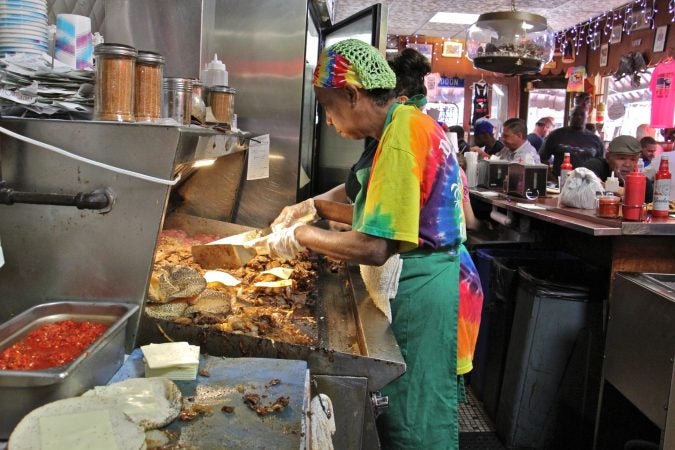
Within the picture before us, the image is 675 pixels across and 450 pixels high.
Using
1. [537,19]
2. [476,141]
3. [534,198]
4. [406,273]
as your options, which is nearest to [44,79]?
[406,273]

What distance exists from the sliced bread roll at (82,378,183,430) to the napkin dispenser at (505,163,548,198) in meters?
3.93

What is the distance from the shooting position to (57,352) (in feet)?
4.70

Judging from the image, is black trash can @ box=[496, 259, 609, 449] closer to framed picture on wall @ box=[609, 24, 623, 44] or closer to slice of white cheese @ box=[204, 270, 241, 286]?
slice of white cheese @ box=[204, 270, 241, 286]

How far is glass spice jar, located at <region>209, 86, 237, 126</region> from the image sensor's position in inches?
103

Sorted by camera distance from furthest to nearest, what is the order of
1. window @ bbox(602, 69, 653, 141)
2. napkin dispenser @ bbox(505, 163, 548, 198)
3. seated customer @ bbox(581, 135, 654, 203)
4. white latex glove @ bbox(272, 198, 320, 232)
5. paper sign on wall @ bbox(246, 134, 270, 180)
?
window @ bbox(602, 69, 653, 141)
seated customer @ bbox(581, 135, 654, 203)
napkin dispenser @ bbox(505, 163, 548, 198)
paper sign on wall @ bbox(246, 134, 270, 180)
white latex glove @ bbox(272, 198, 320, 232)

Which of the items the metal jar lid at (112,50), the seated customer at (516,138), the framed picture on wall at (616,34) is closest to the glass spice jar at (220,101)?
the metal jar lid at (112,50)

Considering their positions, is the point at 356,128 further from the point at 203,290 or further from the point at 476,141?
the point at 476,141

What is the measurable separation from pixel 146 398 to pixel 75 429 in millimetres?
198

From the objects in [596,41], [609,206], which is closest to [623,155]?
[609,206]

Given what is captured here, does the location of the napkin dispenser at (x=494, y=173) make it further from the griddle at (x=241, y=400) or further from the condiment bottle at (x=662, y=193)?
the griddle at (x=241, y=400)

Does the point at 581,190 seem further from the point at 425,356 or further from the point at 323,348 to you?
Result: the point at 323,348

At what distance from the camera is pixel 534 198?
4.63m

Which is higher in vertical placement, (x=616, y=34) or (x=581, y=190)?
(x=616, y=34)

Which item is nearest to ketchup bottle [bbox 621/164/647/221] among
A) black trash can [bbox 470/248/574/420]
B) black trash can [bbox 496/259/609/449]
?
black trash can [bbox 496/259/609/449]
